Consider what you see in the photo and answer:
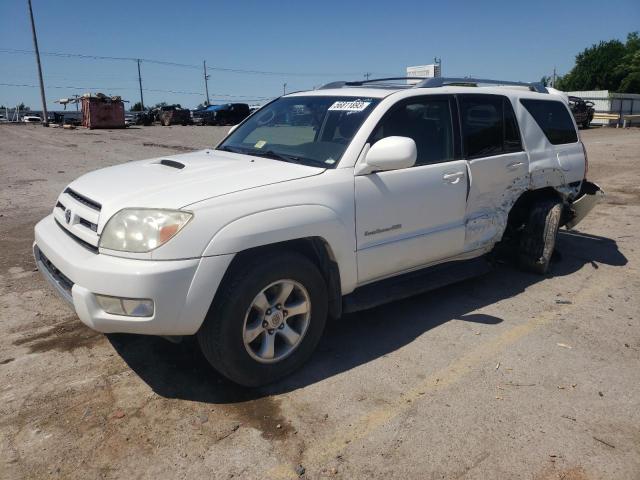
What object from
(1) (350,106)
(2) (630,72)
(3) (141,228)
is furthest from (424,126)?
(2) (630,72)

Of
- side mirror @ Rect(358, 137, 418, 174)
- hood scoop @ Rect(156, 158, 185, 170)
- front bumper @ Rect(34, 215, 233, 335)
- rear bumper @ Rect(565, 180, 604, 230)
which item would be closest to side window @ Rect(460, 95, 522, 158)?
side mirror @ Rect(358, 137, 418, 174)

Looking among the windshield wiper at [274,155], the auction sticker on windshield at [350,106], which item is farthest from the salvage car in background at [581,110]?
the windshield wiper at [274,155]

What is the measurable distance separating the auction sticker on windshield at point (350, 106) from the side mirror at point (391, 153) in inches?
19.2

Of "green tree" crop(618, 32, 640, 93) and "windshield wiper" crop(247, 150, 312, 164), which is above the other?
"green tree" crop(618, 32, 640, 93)

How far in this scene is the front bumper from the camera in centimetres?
277

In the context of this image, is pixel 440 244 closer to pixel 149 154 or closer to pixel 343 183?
pixel 343 183

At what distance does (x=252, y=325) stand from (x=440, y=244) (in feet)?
5.66

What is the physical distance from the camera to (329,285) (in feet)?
11.6

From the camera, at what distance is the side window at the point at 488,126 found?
438 centimetres

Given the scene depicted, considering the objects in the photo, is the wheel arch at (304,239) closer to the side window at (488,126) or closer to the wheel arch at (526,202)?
the side window at (488,126)

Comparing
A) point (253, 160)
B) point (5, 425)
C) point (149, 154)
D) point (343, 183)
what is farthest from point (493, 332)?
point (149, 154)

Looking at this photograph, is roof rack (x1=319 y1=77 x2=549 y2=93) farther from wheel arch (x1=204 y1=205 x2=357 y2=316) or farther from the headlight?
the headlight

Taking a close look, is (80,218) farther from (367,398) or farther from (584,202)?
(584,202)

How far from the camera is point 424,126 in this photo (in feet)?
13.5
